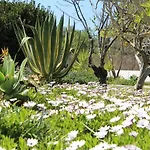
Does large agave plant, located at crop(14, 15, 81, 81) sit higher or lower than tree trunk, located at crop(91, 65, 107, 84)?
higher

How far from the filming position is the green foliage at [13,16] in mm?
12816

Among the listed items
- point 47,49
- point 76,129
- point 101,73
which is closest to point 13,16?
point 101,73

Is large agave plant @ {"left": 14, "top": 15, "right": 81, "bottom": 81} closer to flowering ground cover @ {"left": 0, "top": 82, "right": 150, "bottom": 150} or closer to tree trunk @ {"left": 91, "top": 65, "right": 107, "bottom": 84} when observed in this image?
tree trunk @ {"left": 91, "top": 65, "right": 107, "bottom": 84}

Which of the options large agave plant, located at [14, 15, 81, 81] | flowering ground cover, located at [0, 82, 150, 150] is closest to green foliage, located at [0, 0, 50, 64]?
large agave plant, located at [14, 15, 81, 81]

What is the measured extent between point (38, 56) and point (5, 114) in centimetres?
547

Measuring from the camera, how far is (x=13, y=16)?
13.1m

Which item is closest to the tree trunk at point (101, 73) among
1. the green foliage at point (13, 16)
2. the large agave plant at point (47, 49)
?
the green foliage at point (13, 16)

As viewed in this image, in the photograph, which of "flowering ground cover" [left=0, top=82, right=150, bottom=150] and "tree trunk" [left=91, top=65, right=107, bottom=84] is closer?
"flowering ground cover" [left=0, top=82, right=150, bottom=150]

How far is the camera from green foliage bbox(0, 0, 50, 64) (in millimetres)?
12816

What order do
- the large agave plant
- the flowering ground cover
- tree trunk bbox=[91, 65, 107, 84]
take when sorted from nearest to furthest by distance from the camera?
the flowering ground cover
the large agave plant
tree trunk bbox=[91, 65, 107, 84]

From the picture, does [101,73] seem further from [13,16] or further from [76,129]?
[76,129]

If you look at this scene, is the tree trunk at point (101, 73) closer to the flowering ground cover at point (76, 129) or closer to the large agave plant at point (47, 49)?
the large agave plant at point (47, 49)

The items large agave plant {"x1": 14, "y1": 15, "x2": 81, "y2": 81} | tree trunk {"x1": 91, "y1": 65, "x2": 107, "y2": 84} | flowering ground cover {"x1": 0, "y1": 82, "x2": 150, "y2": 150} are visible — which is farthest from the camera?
tree trunk {"x1": 91, "y1": 65, "x2": 107, "y2": 84}

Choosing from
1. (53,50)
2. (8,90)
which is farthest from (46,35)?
(8,90)
